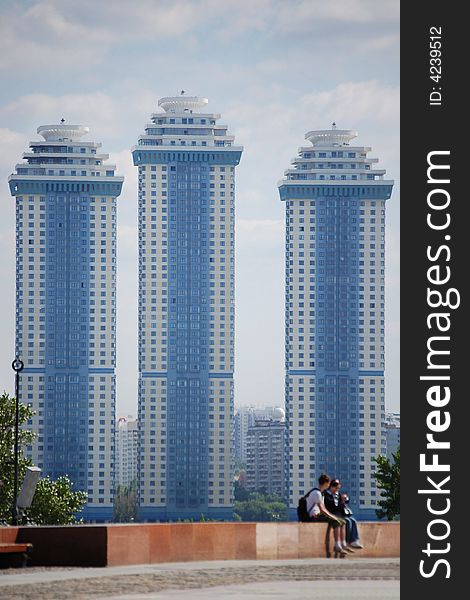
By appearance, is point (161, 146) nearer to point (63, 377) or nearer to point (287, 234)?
point (287, 234)

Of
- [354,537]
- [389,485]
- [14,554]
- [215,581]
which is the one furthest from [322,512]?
[389,485]

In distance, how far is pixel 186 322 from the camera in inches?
7347

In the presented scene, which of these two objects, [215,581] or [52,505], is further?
[52,505]

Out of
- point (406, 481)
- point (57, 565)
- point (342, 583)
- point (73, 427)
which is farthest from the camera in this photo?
point (73, 427)

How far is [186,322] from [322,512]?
540 feet

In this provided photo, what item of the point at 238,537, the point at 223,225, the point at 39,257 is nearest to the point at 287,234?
the point at 223,225

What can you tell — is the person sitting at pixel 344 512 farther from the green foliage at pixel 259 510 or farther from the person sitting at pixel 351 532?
the green foliage at pixel 259 510

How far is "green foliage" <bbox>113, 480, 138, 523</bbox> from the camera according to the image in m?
188

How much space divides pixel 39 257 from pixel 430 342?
173 meters

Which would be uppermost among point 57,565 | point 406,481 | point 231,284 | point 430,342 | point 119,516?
point 231,284

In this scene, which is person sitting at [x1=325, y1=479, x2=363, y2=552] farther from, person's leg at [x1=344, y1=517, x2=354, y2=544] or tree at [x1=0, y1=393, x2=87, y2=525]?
tree at [x1=0, y1=393, x2=87, y2=525]

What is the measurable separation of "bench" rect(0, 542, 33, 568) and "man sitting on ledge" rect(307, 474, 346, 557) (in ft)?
14.1

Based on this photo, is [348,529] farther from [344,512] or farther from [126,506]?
[126,506]

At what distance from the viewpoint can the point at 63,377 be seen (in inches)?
7185
